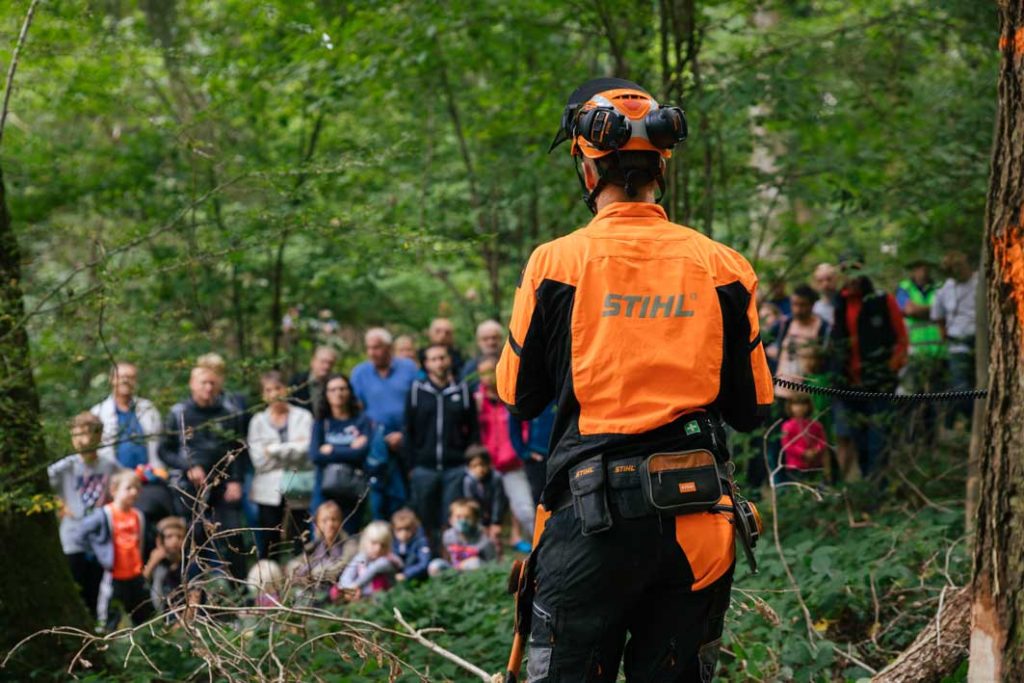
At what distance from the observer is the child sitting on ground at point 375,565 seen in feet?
27.5

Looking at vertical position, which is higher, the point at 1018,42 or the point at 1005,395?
the point at 1018,42

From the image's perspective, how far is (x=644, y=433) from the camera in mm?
3330

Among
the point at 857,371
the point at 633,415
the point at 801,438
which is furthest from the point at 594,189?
the point at 857,371

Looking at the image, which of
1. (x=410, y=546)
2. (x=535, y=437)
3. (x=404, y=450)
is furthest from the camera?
(x=404, y=450)

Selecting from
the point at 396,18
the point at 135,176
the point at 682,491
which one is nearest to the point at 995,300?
the point at 682,491

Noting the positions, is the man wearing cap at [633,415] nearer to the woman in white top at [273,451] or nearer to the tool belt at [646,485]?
the tool belt at [646,485]

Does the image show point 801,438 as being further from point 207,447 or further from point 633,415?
point 633,415

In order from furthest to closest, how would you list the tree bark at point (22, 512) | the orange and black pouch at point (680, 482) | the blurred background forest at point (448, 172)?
the blurred background forest at point (448, 172)
the tree bark at point (22, 512)
the orange and black pouch at point (680, 482)

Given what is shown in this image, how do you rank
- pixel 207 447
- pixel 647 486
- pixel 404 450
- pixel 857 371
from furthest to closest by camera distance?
pixel 404 450, pixel 857 371, pixel 207 447, pixel 647 486

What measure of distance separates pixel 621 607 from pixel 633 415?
549 mm

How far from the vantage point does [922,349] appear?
9.75m

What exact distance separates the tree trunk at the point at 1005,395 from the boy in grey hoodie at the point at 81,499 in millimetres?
6390

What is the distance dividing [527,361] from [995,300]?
147 centimetres

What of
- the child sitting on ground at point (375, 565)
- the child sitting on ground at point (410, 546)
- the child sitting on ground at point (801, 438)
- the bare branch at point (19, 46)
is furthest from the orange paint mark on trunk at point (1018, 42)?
the child sitting on ground at point (410, 546)
